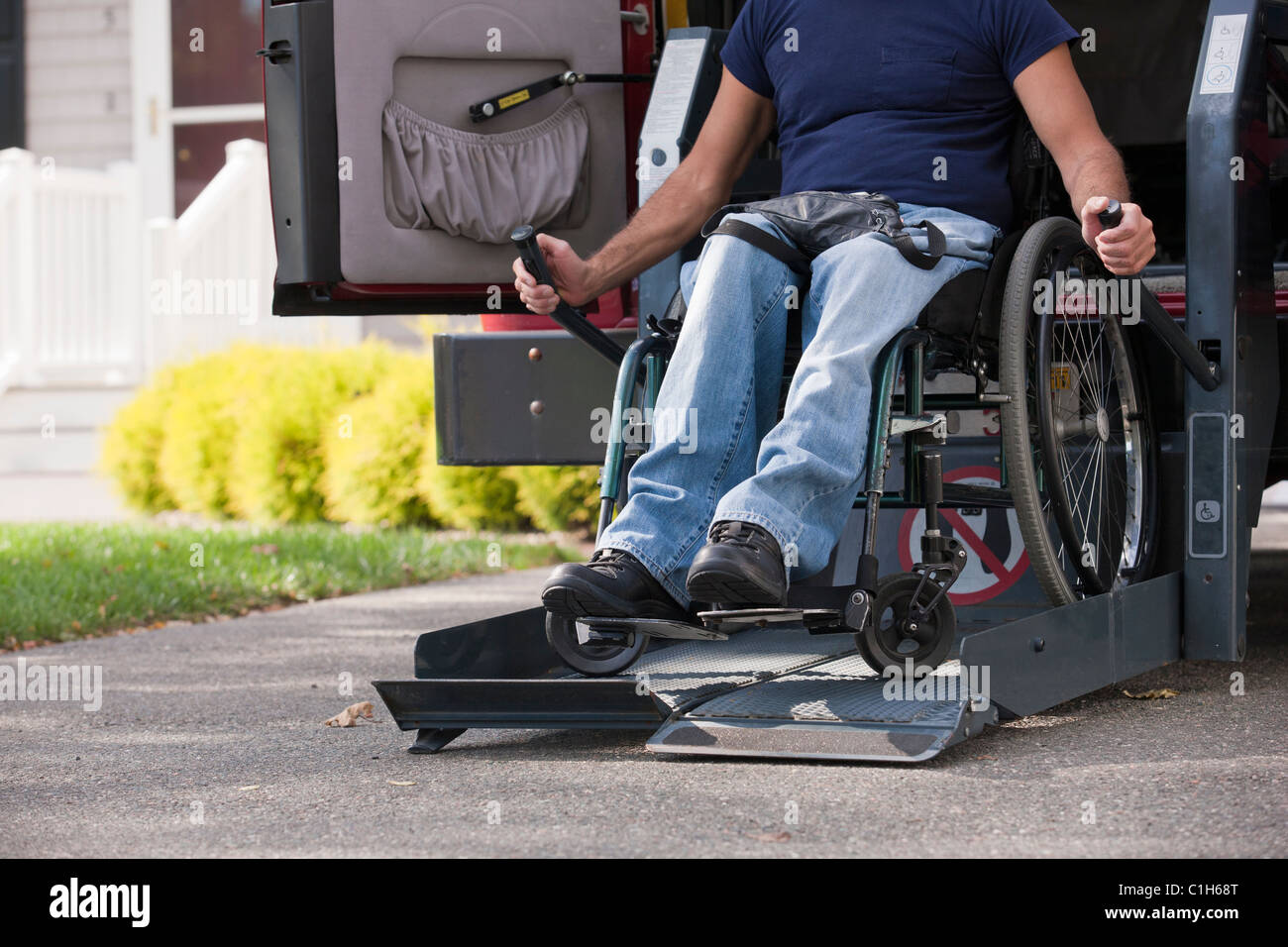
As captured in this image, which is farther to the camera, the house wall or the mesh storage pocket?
the house wall

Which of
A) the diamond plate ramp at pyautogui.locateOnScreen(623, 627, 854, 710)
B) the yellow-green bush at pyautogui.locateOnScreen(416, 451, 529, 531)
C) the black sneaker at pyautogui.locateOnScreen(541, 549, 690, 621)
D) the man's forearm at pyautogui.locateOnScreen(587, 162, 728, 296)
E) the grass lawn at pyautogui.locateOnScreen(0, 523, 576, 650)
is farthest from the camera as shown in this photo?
the yellow-green bush at pyautogui.locateOnScreen(416, 451, 529, 531)

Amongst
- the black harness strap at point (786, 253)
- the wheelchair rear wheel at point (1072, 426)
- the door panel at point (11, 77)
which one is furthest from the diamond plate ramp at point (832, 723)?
the door panel at point (11, 77)

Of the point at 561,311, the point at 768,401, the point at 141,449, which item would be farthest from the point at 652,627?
the point at 141,449

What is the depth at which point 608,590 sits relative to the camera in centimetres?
289

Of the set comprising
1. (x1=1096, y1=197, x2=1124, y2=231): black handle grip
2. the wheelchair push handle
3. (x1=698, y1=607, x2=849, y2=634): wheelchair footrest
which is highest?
(x1=1096, y1=197, x2=1124, y2=231): black handle grip

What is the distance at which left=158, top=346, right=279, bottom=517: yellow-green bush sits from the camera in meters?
9.59

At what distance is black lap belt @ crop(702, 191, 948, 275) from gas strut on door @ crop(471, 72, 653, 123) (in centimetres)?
105

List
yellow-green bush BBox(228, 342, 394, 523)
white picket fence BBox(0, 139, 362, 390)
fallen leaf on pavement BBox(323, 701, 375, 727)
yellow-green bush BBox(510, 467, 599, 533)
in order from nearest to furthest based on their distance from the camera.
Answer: fallen leaf on pavement BBox(323, 701, 375, 727)
yellow-green bush BBox(510, 467, 599, 533)
yellow-green bush BBox(228, 342, 394, 523)
white picket fence BBox(0, 139, 362, 390)

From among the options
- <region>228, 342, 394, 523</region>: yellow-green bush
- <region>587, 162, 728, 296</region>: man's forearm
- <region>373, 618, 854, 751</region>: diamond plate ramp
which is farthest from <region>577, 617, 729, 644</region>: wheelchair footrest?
<region>228, 342, 394, 523</region>: yellow-green bush

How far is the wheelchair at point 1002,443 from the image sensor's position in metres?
3.01

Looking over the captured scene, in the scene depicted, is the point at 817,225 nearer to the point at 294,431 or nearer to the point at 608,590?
the point at 608,590

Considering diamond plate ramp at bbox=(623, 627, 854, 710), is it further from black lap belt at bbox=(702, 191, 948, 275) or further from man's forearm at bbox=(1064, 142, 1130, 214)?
man's forearm at bbox=(1064, 142, 1130, 214)

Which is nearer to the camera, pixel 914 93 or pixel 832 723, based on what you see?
pixel 832 723

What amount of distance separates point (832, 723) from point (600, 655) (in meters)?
0.59
